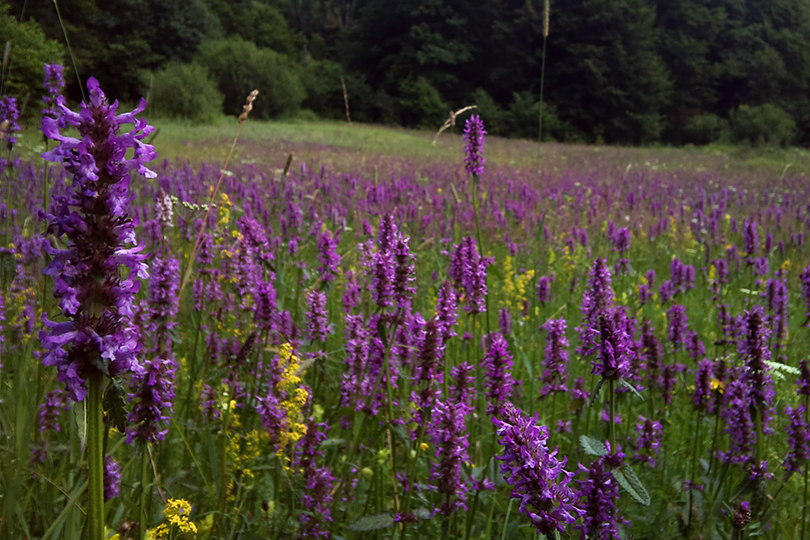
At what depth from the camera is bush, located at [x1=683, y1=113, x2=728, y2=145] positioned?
123ft

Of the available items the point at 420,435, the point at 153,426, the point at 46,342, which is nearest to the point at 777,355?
the point at 420,435

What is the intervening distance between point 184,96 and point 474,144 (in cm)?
2872

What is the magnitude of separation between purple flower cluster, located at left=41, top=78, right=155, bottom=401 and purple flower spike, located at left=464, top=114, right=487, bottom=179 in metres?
1.90

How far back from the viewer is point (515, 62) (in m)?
43.5

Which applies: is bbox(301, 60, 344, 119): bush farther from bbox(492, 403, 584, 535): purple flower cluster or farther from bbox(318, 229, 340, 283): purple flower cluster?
bbox(492, 403, 584, 535): purple flower cluster

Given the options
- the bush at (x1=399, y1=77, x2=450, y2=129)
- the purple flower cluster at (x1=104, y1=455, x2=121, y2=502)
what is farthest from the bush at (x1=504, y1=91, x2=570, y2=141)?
the purple flower cluster at (x1=104, y1=455, x2=121, y2=502)

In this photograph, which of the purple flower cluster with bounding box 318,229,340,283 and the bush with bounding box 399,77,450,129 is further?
the bush with bounding box 399,77,450,129

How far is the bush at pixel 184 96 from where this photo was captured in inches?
1120

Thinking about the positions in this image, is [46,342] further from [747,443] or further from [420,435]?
[747,443]

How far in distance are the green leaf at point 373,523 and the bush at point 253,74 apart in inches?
1450

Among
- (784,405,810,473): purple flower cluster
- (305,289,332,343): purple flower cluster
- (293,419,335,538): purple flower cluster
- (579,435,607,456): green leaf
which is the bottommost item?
(293,419,335,538): purple flower cluster

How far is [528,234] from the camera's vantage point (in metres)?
6.86

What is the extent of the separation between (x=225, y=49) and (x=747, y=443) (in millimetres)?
38838

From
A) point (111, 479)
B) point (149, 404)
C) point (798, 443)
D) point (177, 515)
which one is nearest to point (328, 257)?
point (111, 479)
